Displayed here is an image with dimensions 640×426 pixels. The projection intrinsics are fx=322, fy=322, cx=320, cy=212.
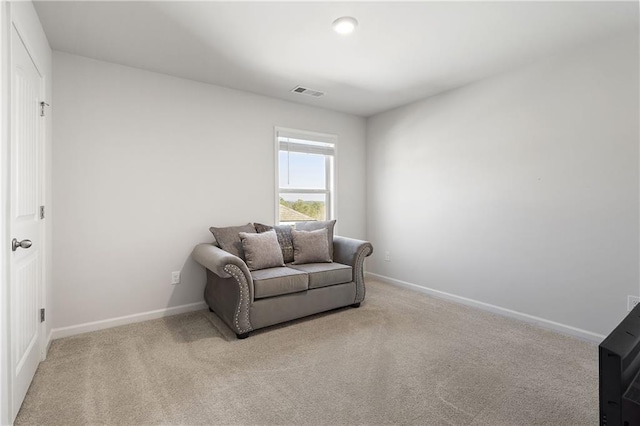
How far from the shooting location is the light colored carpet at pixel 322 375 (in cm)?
171

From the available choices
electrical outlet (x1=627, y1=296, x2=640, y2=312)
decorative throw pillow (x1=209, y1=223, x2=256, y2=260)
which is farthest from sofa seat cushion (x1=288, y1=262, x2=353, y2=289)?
electrical outlet (x1=627, y1=296, x2=640, y2=312)

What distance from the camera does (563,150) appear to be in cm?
279

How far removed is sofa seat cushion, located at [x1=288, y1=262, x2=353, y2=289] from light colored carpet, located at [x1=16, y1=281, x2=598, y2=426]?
1.22 ft

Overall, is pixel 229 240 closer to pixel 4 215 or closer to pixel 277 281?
pixel 277 281

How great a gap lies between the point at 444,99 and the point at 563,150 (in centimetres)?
140

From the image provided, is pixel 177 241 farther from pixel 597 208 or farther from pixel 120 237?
pixel 597 208

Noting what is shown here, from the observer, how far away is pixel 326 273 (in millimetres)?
3174

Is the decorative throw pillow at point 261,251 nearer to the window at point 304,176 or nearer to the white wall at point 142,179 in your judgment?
the white wall at point 142,179

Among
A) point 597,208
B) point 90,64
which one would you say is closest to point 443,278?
point 597,208

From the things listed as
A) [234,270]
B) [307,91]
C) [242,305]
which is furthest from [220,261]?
[307,91]

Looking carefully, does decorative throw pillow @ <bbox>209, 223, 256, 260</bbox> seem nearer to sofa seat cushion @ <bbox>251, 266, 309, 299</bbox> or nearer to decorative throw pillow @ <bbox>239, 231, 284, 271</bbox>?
decorative throw pillow @ <bbox>239, 231, 284, 271</bbox>

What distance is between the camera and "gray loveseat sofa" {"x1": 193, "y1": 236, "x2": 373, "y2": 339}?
2.63 m

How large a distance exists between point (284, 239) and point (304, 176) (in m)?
1.13

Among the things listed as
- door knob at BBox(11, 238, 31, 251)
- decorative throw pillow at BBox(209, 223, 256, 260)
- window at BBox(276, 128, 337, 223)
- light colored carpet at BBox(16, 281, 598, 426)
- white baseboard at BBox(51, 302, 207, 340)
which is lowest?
light colored carpet at BBox(16, 281, 598, 426)
